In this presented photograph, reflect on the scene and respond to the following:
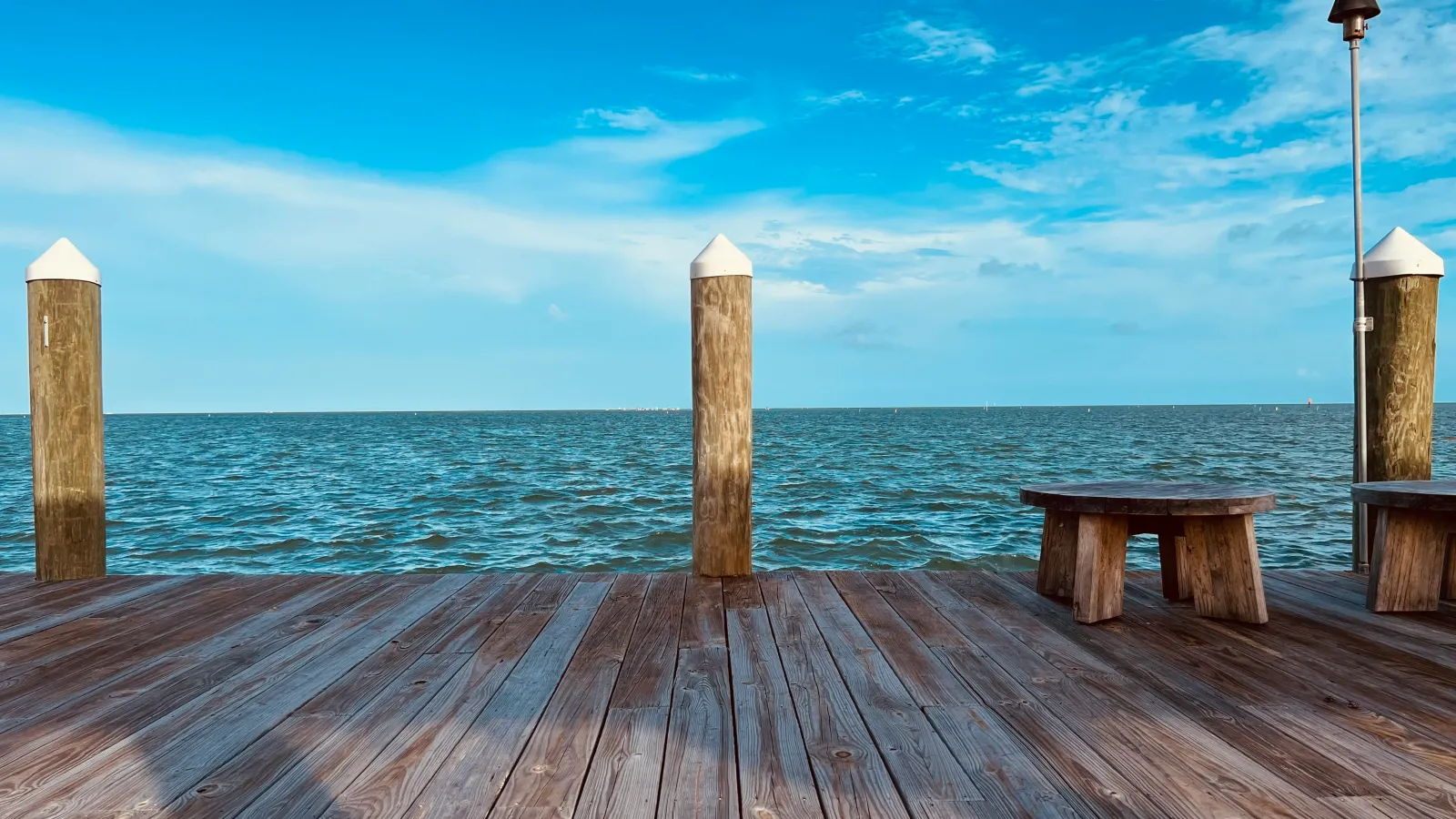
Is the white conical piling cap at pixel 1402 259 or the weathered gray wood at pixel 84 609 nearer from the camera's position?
the weathered gray wood at pixel 84 609

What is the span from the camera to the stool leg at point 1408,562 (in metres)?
3.46

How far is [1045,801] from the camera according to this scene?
1.77 metres

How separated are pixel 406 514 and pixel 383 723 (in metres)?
12.8

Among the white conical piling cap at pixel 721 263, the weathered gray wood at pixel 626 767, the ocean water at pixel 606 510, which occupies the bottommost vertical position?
the ocean water at pixel 606 510

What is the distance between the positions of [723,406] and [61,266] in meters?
3.35

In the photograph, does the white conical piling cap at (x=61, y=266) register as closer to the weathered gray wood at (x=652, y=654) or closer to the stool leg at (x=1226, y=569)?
the weathered gray wood at (x=652, y=654)

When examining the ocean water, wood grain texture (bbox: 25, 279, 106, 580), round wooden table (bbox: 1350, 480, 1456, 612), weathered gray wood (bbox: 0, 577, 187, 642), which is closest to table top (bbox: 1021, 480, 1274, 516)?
round wooden table (bbox: 1350, 480, 1456, 612)

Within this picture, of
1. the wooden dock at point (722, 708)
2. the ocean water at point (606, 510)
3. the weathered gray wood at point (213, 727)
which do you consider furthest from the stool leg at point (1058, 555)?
the ocean water at point (606, 510)

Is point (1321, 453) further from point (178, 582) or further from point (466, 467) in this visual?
point (178, 582)

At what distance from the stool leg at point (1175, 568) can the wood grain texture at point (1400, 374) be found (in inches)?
61.2

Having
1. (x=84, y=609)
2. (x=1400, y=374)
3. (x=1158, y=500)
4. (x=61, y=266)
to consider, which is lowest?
(x=84, y=609)

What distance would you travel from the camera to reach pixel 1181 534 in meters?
3.63

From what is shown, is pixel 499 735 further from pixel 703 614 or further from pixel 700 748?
pixel 703 614

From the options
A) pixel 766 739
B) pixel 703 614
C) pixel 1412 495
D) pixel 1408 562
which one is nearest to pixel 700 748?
pixel 766 739
